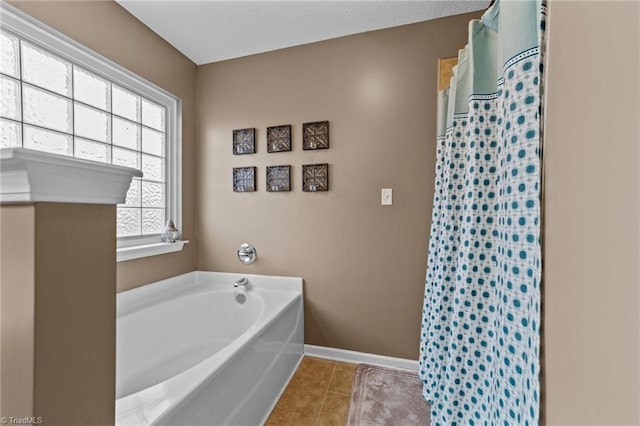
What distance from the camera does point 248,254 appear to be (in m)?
2.17

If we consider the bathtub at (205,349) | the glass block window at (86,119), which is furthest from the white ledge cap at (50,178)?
the glass block window at (86,119)

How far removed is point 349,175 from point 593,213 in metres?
1.61

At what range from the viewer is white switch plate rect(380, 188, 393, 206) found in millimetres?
1891

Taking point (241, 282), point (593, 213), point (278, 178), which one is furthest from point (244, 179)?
point (593, 213)

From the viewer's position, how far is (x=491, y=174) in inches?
39.9

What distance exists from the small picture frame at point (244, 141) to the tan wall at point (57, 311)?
5.79ft

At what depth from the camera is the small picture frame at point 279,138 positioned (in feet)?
6.80

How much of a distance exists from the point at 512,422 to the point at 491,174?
78cm

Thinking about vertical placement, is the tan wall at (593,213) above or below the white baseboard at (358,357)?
above

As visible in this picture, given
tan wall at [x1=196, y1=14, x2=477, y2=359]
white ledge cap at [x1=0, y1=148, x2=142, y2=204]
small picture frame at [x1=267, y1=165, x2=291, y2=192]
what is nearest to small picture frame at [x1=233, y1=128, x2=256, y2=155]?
tan wall at [x1=196, y1=14, x2=477, y2=359]

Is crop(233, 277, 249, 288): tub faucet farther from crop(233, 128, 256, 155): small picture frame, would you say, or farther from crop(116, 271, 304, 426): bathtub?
crop(233, 128, 256, 155): small picture frame

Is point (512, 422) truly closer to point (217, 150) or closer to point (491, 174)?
point (491, 174)

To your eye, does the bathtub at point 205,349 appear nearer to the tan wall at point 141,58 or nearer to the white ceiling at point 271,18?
A: the tan wall at point 141,58

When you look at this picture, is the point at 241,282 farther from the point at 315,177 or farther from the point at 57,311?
the point at 57,311
